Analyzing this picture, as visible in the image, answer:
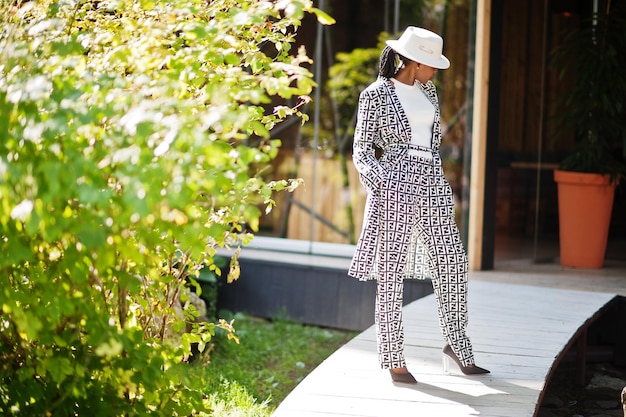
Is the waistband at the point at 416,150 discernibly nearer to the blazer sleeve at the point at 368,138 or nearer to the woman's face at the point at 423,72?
the blazer sleeve at the point at 368,138

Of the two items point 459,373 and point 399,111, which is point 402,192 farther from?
point 459,373

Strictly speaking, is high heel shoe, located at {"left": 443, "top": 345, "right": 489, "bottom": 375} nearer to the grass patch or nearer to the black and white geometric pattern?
the black and white geometric pattern

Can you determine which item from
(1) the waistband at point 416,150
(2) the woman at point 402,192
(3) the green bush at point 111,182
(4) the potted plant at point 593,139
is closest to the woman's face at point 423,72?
(2) the woman at point 402,192

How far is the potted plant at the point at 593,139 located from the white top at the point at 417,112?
133 inches

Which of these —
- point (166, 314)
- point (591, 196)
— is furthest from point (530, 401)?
point (591, 196)

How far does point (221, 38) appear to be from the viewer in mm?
2543

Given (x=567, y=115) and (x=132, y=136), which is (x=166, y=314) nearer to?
(x=132, y=136)

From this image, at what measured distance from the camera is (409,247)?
12.6ft

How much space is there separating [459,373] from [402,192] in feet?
2.76

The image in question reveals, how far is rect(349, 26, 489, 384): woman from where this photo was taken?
3.69 meters

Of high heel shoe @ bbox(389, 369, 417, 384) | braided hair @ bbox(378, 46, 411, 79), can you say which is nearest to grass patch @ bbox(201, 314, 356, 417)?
high heel shoe @ bbox(389, 369, 417, 384)

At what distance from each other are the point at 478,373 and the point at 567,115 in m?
3.64

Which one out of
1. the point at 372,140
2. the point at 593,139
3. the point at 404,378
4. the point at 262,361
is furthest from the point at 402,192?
the point at 593,139

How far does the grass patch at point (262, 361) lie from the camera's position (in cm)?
465
